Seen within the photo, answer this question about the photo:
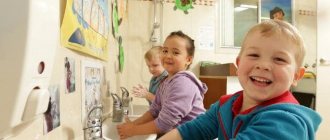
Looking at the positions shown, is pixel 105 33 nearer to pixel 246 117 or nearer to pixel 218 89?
pixel 246 117

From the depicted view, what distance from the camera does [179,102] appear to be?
1115 millimetres

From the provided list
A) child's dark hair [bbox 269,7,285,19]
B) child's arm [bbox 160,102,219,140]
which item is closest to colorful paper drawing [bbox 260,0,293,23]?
child's dark hair [bbox 269,7,285,19]

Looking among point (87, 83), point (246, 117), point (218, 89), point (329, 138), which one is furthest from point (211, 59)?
point (246, 117)

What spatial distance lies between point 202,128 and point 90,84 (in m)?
0.52

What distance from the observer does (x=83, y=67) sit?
3.25 feet

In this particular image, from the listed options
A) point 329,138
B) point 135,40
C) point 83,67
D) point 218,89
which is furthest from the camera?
point 329,138

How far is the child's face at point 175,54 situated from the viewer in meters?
1.31

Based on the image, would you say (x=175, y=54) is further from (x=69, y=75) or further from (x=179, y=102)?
(x=69, y=75)

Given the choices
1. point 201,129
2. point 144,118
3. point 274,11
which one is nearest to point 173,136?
point 201,129

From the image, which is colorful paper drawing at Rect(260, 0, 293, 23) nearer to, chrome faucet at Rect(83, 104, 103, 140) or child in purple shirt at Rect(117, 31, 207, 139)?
child in purple shirt at Rect(117, 31, 207, 139)

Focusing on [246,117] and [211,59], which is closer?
[246,117]

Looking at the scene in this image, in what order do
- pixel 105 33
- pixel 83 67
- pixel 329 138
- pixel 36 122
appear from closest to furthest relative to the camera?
pixel 36 122 → pixel 83 67 → pixel 105 33 → pixel 329 138

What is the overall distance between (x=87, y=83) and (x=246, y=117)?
64 cm

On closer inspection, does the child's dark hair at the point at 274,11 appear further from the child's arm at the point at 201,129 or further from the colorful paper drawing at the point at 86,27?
the child's arm at the point at 201,129
